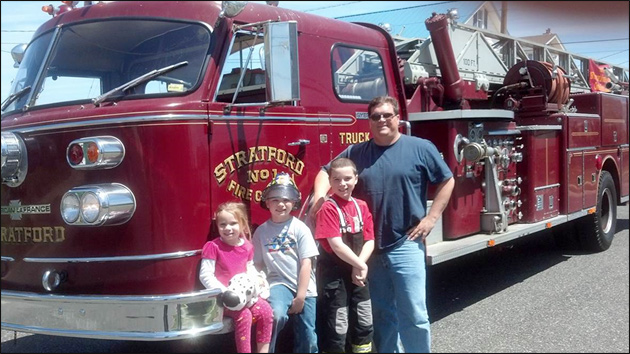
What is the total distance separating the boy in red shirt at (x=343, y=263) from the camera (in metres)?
3.69

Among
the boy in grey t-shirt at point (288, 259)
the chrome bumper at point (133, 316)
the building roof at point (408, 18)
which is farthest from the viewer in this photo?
the building roof at point (408, 18)

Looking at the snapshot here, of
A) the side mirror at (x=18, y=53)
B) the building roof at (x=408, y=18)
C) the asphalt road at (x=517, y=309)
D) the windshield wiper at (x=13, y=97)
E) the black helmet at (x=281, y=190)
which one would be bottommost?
the asphalt road at (x=517, y=309)

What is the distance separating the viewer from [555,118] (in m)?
6.64

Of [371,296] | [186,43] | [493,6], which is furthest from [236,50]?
[493,6]

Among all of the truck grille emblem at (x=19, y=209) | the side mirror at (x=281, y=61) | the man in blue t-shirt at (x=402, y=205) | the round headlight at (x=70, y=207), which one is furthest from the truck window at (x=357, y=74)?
the truck grille emblem at (x=19, y=209)

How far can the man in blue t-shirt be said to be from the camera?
147 inches

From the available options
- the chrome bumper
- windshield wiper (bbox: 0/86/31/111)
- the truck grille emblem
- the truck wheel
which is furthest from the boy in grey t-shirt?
the truck wheel

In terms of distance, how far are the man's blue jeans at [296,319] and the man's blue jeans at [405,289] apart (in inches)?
16.6

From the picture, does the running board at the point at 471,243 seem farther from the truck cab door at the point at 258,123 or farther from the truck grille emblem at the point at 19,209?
the truck grille emblem at the point at 19,209

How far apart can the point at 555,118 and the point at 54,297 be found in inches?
198

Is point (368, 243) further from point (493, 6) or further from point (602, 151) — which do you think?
point (602, 151)

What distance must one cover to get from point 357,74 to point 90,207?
2.18 m

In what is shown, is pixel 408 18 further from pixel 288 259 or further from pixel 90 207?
pixel 90 207

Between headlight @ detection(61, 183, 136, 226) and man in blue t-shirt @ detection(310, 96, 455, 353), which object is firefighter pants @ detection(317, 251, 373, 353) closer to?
man in blue t-shirt @ detection(310, 96, 455, 353)
